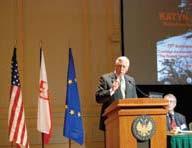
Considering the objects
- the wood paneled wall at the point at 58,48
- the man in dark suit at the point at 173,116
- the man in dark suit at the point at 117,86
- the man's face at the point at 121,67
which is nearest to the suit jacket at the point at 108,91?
the man in dark suit at the point at 117,86

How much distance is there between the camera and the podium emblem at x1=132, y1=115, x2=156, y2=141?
13.0 ft

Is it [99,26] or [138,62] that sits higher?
[99,26]

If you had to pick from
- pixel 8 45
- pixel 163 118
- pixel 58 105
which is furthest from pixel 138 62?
pixel 163 118

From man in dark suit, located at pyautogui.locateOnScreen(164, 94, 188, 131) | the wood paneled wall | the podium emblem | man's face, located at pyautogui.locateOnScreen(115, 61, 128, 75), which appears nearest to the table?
man's face, located at pyautogui.locateOnScreen(115, 61, 128, 75)

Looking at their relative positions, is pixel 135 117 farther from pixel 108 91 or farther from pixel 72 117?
pixel 72 117

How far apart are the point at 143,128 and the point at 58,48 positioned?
4.17 m

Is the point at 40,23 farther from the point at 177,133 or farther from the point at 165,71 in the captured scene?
the point at 177,133

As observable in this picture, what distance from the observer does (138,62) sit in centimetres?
796

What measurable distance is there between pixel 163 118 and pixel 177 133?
1.17 m

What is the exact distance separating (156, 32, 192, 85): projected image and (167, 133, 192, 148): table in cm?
309

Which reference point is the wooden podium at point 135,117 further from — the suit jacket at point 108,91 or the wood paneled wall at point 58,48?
the wood paneled wall at point 58,48

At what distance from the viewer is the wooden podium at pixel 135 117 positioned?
3959mm

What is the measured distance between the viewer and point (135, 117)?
4023 millimetres

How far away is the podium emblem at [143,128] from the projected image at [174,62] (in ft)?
13.2
